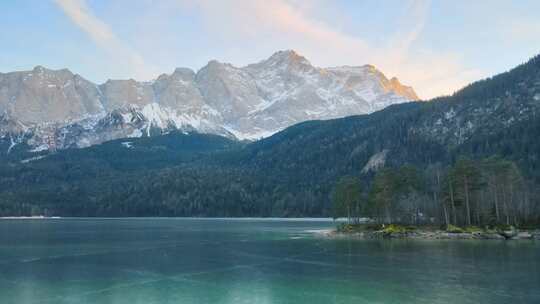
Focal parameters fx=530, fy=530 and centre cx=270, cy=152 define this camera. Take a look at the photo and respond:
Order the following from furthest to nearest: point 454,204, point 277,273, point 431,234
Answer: point 454,204 → point 431,234 → point 277,273

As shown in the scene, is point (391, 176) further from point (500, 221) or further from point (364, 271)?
point (364, 271)

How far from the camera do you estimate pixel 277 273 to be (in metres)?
62.6

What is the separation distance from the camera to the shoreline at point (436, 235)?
101250 mm

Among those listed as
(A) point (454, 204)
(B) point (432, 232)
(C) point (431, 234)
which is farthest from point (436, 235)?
(A) point (454, 204)

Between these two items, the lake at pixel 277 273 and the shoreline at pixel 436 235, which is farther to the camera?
the shoreline at pixel 436 235

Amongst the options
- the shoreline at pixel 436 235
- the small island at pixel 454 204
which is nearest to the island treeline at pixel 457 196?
the small island at pixel 454 204

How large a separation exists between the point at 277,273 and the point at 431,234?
187ft

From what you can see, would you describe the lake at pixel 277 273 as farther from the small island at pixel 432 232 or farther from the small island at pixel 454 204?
the small island at pixel 454 204

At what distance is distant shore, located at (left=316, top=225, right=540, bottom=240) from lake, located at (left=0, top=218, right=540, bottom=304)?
27.1 ft

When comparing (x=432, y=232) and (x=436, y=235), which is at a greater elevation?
(x=432, y=232)

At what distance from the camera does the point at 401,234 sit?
373 ft

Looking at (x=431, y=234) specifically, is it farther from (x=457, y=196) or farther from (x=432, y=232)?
(x=457, y=196)

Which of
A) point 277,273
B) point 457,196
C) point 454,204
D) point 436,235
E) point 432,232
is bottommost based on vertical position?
point 277,273

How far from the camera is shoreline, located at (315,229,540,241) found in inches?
3986
